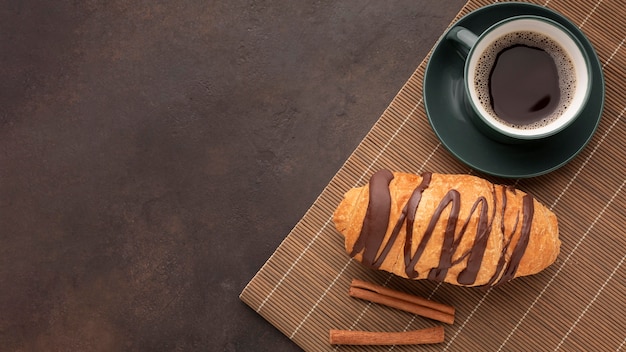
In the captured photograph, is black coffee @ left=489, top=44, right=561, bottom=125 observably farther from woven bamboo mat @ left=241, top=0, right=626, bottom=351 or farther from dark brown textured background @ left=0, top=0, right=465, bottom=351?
dark brown textured background @ left=0, top=0, right=465, bottom=351

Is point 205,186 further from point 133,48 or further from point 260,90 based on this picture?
point 133,48

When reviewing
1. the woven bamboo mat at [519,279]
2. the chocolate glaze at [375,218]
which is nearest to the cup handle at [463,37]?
the woven bamboo mat at [519,279]

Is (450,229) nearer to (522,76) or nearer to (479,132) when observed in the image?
(479,132)

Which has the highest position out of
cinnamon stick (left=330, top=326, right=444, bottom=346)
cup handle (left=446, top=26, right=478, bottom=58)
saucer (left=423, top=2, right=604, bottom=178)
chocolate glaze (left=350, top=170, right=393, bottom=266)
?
cup handle (left=446, top=26, right=478, bottom=58)

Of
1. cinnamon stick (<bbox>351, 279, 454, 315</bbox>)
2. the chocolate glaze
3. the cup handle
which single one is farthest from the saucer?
cinnamon stick (<bbox>351, 279, 454, 315</bbox>)

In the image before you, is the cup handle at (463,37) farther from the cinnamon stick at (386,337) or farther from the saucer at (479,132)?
the cinnamon stick at (386,337)

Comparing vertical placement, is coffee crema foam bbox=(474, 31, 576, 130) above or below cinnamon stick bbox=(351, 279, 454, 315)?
above
